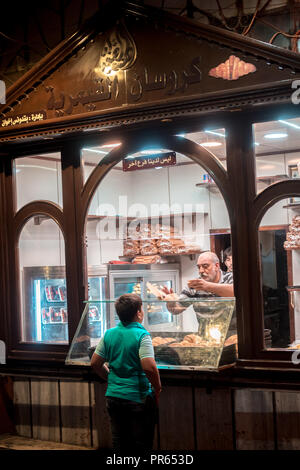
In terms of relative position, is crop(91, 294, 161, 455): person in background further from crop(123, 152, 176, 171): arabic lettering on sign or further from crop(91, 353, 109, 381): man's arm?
crop(123, 152, 176, 171): arabic lettering on sign

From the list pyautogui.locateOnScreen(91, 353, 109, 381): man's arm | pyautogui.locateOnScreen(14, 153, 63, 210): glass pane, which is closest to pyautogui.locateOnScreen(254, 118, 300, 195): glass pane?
pyautogui.locateOnScreen(91, 353, 109, 381): man's arm

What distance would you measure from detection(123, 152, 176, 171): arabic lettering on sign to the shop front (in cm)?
2

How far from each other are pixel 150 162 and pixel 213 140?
2.62 ft

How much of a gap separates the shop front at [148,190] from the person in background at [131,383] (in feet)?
1.70

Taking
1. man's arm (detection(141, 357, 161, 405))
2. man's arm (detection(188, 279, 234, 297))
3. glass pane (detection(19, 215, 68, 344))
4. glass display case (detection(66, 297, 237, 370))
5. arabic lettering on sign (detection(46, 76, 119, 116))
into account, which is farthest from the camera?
glass pane (detection(19, 215, 68, 344))

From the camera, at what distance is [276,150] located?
6.46 meters

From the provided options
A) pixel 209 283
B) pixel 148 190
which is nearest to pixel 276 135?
pixel 209 283

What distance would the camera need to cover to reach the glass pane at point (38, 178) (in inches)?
279

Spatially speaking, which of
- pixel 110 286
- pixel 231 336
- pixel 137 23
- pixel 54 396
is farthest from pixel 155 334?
pixel 137 23

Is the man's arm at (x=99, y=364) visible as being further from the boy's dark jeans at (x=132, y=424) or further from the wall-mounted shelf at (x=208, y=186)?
Answer: the wall-mounted shelf at (x=208, y=186)

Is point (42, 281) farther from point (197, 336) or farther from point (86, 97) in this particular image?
point (197, 336)

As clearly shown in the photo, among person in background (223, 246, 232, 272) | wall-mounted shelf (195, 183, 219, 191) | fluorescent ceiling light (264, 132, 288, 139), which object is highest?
fluorescent ceiling light (264, 132, 288, 139)

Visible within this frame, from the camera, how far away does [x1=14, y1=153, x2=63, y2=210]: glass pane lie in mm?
7090

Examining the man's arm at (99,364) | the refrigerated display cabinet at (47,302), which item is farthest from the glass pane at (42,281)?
the man's arm at (99,364)
